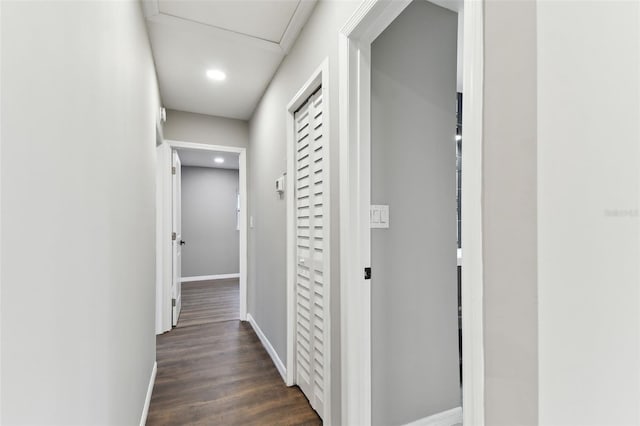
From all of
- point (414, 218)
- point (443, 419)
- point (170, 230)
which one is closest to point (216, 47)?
point (414, 218)

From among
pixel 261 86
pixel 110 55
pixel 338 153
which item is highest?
pixel 261 86

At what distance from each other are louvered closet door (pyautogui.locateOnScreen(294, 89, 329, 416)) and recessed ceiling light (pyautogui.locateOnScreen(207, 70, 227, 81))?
94cm

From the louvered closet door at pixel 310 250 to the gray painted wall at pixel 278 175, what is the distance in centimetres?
17

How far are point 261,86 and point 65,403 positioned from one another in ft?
8.84

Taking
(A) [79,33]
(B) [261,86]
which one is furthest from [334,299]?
(B) [261,86]

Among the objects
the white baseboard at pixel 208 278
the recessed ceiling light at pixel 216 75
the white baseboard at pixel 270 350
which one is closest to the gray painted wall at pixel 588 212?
the white baseboard at pixel 270 350

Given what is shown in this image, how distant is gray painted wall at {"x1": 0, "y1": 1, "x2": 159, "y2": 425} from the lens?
51cm

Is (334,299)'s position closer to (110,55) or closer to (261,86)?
(110,55)

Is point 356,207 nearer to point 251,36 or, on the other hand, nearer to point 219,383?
point 251,36

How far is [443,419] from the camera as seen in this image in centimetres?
167

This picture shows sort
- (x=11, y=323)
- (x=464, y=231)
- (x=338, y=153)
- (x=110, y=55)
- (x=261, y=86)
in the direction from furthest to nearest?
(x=261, y=86) < (x=338, y=153) < (x=110, y=55) < (x=464, y=231) < (x=11, y=323)

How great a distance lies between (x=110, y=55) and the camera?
1.08 metres

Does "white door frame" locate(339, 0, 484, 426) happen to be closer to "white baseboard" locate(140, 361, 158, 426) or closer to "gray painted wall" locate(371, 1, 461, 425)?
"gray painted wall" locate(371, 1, 461, 425)

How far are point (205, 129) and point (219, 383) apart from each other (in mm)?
2696
